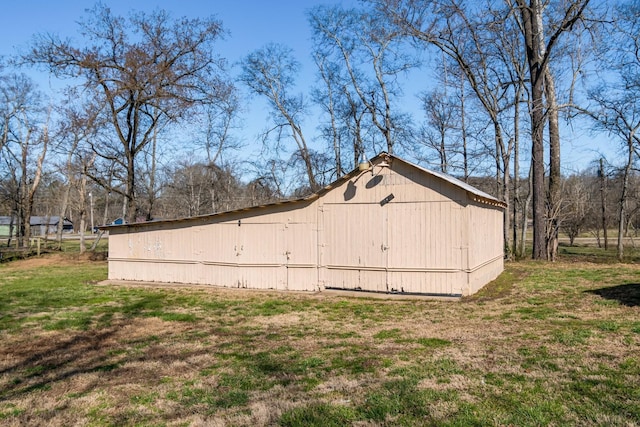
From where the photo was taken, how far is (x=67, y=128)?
806 inches

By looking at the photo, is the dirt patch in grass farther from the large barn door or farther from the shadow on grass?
the large barn door

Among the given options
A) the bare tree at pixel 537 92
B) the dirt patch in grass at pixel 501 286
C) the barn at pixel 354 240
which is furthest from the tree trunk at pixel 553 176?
the barn at pixel 354 240

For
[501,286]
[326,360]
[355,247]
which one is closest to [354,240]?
[355,247]

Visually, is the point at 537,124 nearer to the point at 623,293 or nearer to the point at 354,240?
the point at 623,293

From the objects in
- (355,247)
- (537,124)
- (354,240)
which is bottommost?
(355,247)

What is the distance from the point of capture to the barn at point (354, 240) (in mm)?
10539

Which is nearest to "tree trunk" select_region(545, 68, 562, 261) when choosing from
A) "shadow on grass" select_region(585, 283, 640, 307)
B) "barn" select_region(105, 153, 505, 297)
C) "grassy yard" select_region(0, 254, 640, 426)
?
"barn" select_region(105, 153, 505, 297)

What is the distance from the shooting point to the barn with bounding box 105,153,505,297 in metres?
10.5

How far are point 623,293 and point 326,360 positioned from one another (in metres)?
7.60

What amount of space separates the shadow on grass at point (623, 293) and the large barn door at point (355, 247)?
4644 mm

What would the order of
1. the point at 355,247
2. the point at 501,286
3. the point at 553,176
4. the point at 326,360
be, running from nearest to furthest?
the point at 326,360 → the point at 355,247 → the point at 501,286 → the point at 553,176

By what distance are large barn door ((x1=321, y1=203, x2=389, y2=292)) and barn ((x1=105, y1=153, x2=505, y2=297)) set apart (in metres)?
0.02

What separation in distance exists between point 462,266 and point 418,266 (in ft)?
3.14

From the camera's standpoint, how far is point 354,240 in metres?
11.3
